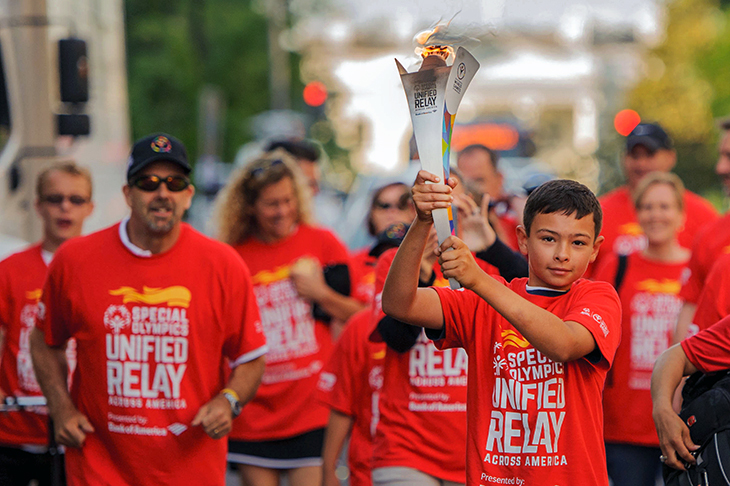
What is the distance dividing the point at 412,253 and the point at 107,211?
224 inches

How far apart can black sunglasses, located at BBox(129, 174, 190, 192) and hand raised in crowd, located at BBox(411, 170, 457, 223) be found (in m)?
1.76

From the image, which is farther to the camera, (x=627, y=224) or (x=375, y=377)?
(x=627, y=224)

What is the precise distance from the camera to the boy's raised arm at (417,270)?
10.0 ft

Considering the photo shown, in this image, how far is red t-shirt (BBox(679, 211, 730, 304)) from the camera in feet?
17.7

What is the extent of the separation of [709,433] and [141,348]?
7.69 ft

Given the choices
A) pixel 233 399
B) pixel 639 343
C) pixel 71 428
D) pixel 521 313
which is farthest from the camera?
pixel 639 343

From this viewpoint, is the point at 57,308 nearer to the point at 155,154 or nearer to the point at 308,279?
the point at 155,154

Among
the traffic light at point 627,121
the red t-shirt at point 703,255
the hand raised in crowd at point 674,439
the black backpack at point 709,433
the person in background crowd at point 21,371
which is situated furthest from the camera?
the traffic light at point 627,121

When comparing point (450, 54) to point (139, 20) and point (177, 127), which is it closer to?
point (177, 127)

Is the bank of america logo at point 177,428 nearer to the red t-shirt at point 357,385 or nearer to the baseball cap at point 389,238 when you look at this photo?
the red t-shirt at point 357,385

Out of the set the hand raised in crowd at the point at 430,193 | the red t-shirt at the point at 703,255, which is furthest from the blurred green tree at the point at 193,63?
the hand raised in crowd at the point at 430,193

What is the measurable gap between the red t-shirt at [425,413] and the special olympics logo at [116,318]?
1.18 meters

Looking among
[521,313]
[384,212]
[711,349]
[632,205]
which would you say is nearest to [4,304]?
[384,212]

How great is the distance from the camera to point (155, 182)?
4.49 meters
